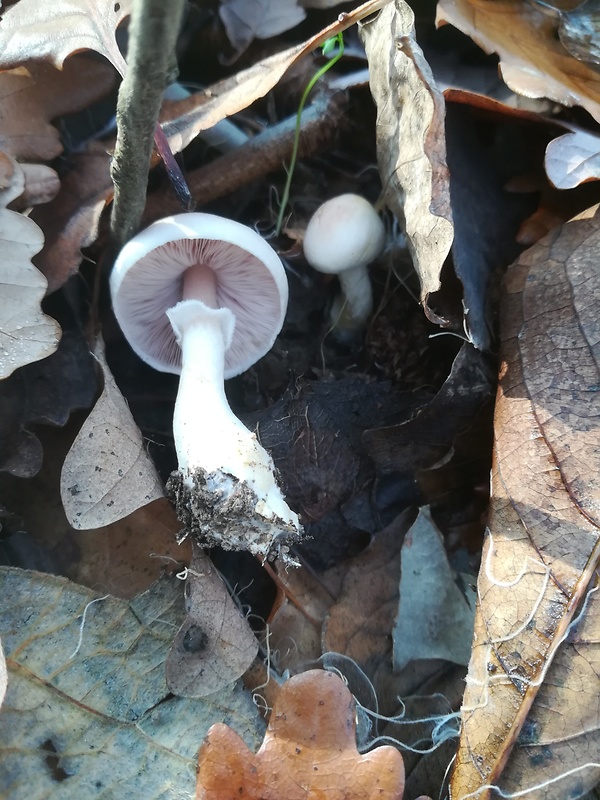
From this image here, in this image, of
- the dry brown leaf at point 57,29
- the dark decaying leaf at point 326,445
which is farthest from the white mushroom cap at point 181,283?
the dry brown leaf at point 57,29

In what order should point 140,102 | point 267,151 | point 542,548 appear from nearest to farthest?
point 140,102 → point 542,548 → point 267,151

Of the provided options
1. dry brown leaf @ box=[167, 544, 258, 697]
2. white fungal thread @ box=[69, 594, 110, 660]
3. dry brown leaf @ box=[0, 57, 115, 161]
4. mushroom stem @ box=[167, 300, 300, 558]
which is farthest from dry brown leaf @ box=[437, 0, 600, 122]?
white fungal thread @ box=[69, 594, 110, 660]

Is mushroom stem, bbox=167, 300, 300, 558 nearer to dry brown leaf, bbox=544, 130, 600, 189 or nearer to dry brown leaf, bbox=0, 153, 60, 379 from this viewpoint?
dry brown leaf, bbox=0, 153, 60, 379

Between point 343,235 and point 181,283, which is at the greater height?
point 343,235

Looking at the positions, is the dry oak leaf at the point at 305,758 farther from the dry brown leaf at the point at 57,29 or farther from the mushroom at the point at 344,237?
the dry brown leaf at the point at 57,29

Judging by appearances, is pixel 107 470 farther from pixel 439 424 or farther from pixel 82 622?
pixel 439 424

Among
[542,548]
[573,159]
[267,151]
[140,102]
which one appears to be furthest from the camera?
[267,151]

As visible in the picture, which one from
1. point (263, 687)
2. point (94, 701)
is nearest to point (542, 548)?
point (263, 687)
